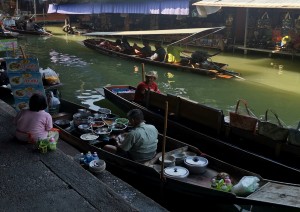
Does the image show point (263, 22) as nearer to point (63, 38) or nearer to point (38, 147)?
point (63, 38)

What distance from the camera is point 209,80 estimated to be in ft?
47.5

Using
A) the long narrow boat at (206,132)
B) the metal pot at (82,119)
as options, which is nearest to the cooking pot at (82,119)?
the metal pot at (82,119)

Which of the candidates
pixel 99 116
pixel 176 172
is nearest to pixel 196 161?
pixel 176 172

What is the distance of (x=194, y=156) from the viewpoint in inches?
242

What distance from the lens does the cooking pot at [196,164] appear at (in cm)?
581

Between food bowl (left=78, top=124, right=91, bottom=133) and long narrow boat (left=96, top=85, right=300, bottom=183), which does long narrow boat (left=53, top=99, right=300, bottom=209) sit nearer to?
food bowl (left=78, top=124, right=91, bottom=133)

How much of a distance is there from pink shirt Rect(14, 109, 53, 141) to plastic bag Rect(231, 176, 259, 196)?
9.88ft

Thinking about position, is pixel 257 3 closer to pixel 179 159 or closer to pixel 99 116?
pixel 99 116

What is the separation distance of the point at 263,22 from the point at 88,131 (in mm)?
15993

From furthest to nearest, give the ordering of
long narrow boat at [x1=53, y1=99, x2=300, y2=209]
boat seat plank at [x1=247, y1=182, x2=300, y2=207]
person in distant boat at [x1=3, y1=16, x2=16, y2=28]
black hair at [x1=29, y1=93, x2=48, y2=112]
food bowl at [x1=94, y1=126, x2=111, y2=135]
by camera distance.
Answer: person in distant boat at [x1=3, y1=16, x2=16, y2=28], food bowl at [x1=94, y1=126, x2=111, y2=135], black hair at [x1=29, y1=93, x2=48, y2=112], long narrow boat at [x1=53, y1=99, x2=300, y2=209], boat seat plank at [x1=247, y1=182, x2=300, y2=207]

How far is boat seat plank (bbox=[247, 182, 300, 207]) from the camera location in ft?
15.5

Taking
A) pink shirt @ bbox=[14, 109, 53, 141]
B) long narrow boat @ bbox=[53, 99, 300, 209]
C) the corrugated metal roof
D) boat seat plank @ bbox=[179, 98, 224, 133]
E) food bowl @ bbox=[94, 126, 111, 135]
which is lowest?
long narrow boat @ bbox=[53, 99, 300, 209]

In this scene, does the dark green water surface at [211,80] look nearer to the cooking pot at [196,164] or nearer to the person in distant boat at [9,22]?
the cooking pot at [196,164]

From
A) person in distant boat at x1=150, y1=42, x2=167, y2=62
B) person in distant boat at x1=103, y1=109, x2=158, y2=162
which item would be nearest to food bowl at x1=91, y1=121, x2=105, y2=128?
person in distant boat at x1=103, y1=109, x2=158, y2=162
